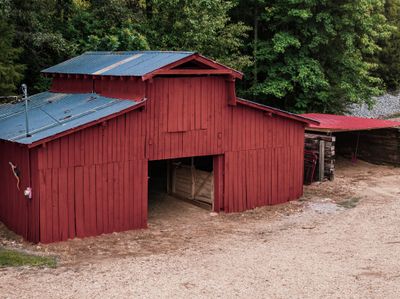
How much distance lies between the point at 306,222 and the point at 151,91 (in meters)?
6.66

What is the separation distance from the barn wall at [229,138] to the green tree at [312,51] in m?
12.7

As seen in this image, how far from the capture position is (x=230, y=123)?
20.2 meters

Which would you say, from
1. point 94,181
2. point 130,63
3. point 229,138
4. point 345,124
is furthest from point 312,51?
point 94,181

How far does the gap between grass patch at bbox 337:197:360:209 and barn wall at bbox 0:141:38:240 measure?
11.2 m

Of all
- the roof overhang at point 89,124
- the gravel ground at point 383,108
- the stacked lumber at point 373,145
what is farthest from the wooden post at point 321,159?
the gravel ground at point 383,108

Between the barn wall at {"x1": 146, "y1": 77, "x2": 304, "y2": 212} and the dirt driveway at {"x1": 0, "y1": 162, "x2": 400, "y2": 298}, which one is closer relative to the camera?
the dirt driveway at {"x1": 0, "y1": 162, "x2": 400, "y2": 298}

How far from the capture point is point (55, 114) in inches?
742

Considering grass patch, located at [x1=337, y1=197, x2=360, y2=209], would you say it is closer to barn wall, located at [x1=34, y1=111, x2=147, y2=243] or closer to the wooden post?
the wooden post

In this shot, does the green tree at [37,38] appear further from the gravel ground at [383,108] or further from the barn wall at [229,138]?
the gravel ground at [383,108]

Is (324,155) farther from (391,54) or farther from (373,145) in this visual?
(391,54)

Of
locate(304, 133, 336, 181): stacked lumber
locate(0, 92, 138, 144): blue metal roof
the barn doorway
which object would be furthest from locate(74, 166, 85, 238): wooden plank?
locate(304, 133, 336, 181): stacked lumber

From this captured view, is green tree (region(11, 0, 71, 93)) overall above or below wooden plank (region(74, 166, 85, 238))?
above

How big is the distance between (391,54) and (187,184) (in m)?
38.7

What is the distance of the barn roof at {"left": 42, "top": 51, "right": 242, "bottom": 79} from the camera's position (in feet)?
59.9
